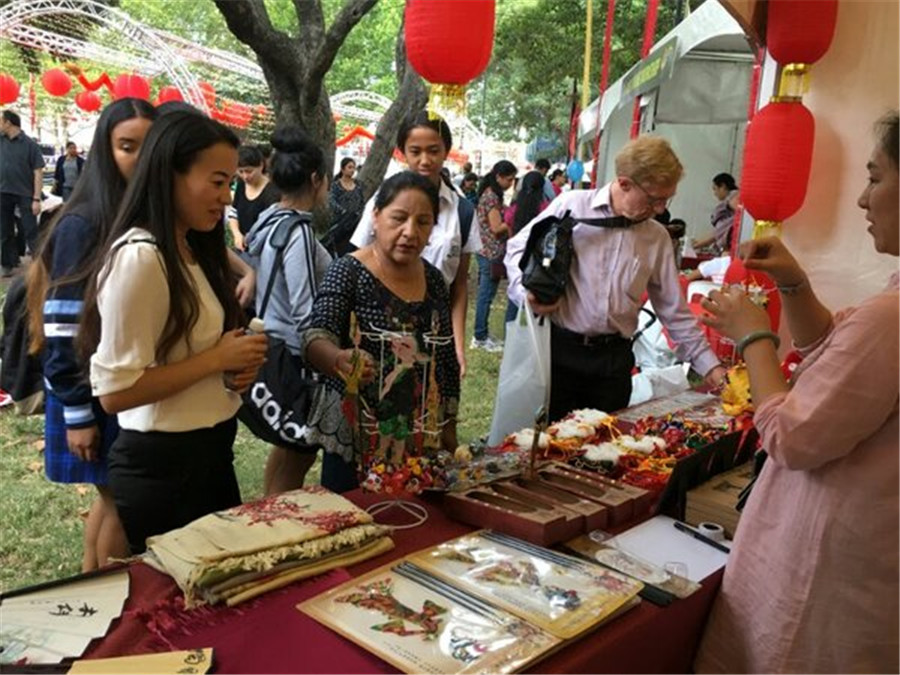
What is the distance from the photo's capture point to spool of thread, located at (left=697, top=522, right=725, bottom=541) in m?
1.48

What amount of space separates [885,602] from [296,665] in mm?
912

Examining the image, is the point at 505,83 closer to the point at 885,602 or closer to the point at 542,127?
the point at 542,127

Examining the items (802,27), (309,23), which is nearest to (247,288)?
(802,27)

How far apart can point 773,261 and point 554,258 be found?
842 mm

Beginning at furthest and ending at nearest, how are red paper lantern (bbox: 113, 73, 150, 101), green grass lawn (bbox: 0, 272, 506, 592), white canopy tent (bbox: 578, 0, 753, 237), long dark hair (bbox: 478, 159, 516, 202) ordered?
red paper lantern (bbox: 113, 73, 150, 101) → long dark hair (bbox: 478, 159, 516, 202) → white canopy tent (bbox: 578, 0, 753, 237) → green grass lawn (bbox: 0, 272, 506, 592)

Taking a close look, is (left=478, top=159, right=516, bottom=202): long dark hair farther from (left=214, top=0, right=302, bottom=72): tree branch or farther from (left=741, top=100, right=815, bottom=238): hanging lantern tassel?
(left=741, top=100, right=815, bottom=238): hanging lantern tassel

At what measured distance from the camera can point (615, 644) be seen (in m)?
1.09

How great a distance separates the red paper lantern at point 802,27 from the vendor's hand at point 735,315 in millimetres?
1852

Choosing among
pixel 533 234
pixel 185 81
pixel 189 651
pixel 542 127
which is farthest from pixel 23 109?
pixel 542 127

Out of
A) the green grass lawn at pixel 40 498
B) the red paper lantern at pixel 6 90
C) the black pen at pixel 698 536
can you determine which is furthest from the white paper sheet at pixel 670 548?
the red paper lantern at pixel 6 90

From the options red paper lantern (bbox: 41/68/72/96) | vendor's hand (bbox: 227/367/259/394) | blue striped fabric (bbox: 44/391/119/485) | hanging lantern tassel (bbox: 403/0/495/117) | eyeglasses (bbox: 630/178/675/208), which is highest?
red paper lantern (bbox: 41/68/72/96)

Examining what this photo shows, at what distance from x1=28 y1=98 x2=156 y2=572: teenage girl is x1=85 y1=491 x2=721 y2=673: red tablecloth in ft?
2.14

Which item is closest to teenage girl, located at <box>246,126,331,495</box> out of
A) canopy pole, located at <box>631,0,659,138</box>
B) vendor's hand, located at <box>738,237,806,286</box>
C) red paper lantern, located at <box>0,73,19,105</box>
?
vendor's hand, located at <box>738,237,806,286</box>

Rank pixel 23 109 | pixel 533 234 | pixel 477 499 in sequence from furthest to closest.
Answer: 1. pixel 23 109
2. pixel 533 234
3. pixel 477 499
